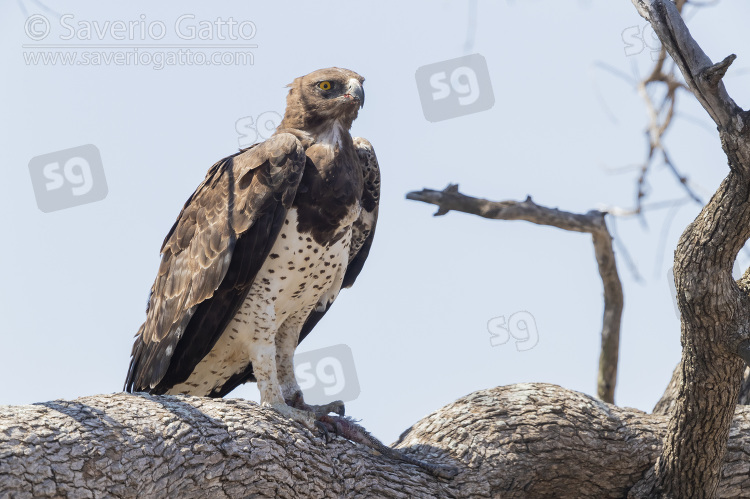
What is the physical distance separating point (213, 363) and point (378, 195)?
1485 mm

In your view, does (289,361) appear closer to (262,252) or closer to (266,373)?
(266,373)

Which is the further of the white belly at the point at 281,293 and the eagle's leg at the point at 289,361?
the eagle's leg at the point at 289,361

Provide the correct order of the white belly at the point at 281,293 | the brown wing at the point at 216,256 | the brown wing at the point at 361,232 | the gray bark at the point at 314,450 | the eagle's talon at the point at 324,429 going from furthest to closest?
the brown wing at the point at 361,232, the white belly at the point at 281,293, the brown wing at the point at 216,256, the eagle's talon at the point at 324,429, the gray bark at the point at 314,450

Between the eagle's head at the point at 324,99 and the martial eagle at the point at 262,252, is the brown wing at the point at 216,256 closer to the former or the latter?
the martial eagle at the point at 262,252

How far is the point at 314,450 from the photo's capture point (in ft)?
13.1

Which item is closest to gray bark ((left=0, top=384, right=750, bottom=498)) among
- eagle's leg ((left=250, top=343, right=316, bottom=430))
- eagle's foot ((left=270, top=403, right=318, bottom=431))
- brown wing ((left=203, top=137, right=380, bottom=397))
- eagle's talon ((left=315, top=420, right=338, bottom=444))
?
eagle's talon ((left=315, top=420, right=338, bottom=444))

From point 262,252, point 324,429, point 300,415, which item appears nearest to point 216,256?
point 262,252

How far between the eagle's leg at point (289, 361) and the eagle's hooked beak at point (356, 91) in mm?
1384

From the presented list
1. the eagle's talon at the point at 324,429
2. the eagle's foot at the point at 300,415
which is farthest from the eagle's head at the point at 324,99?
the eagle's talon at the point at 324,429

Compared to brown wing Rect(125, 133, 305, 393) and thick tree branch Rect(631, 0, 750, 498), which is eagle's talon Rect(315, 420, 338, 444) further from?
thick tree branch Rect(631, 0, 750, 498)

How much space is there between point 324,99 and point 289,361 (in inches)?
64.9

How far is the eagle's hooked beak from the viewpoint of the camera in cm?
522

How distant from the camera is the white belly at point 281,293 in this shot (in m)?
4.81

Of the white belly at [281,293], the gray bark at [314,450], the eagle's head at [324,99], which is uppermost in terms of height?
the eagle's head at [324,99]
